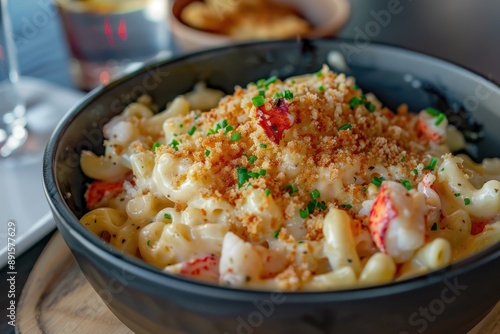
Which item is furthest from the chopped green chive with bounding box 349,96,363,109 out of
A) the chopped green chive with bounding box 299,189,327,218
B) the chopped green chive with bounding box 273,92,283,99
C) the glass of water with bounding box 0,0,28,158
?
the glass of water with bounding box 0,0,28,158

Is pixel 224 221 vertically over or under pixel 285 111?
under

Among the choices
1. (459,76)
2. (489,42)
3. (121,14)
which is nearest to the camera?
(459,76)

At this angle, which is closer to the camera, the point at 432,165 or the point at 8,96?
the point at 432,165

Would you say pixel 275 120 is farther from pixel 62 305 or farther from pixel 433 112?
pixel 62 305

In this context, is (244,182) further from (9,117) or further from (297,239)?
(9,117)

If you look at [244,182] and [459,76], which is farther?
[459,76]

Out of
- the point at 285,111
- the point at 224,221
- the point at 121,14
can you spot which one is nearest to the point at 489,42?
the point at 121,14

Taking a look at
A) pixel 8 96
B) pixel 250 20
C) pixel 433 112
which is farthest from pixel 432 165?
pixel 8 96

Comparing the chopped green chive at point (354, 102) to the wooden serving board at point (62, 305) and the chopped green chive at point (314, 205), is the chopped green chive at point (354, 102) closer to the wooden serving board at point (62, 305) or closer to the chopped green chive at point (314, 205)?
the chopped green chive at point (314, 205)
